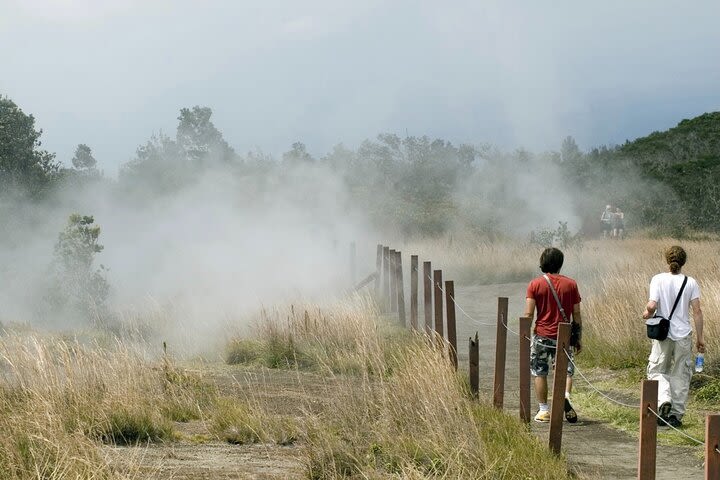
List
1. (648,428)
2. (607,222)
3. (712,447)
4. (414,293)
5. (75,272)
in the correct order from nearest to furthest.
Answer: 1. (712,447)
2. (648,428)
3. (414,293)
4. (75,272)
5. (607,222)

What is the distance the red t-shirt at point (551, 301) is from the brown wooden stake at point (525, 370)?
2.20 ft

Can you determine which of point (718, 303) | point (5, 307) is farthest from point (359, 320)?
point (5, 307)

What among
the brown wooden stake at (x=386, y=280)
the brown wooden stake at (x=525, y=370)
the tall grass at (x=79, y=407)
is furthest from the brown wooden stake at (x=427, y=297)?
the brown wooden stake at (x=386, y=280)

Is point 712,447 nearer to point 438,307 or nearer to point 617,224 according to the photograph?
point 438,307

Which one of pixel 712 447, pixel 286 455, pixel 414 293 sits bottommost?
pixel 286 455

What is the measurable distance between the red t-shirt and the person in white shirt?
0.68 m

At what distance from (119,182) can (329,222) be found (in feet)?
27.6

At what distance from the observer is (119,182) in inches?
1667

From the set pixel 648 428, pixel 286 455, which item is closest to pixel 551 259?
pixel 286 455

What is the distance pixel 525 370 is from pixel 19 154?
2006 cm

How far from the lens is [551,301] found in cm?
1033

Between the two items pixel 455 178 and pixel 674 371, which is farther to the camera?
pixel 455 178

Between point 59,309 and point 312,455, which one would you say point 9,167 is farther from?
point 312,455

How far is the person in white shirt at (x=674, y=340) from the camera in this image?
10148 mm
